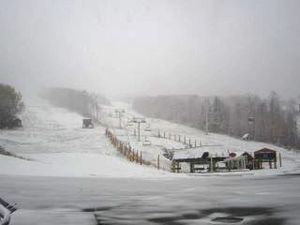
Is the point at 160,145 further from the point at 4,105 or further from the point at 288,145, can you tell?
the point at 4,105

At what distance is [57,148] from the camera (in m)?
19.9

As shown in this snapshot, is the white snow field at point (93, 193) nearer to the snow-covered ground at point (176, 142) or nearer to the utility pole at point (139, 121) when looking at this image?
the snow-covered ground at point (176, 142)

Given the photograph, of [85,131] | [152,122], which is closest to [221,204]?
[85,131]

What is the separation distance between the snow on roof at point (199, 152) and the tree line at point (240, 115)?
A: 4.87ft

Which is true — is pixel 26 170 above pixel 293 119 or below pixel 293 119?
below

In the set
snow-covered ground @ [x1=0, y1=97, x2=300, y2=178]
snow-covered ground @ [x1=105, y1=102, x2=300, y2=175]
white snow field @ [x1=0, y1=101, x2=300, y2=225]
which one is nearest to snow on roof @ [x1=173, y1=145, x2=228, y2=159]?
snow-covered ground @ [x1=105, y1=102, x2=300, y2=175]

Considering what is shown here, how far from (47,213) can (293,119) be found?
24.1m

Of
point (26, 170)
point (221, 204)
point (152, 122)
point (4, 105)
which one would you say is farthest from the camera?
point (152, 122)

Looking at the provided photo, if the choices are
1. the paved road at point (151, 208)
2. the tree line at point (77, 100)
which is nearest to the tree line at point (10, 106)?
the tree line at point (77, 100)

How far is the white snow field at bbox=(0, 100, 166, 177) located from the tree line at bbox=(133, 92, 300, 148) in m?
5.70

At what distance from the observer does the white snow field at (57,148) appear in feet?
56.8

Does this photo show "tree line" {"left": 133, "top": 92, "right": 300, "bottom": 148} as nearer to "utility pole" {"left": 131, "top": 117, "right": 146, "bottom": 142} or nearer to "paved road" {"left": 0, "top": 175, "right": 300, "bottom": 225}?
"utility pole" {"left": 131, "top": 117, "right": 146, "bottom": 142}

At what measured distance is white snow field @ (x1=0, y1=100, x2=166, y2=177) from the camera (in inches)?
682

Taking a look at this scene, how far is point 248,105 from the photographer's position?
3266 centimetres
